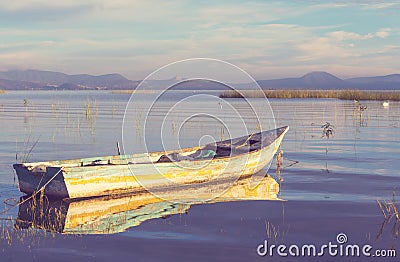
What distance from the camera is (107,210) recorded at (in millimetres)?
9172

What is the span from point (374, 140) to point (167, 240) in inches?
573

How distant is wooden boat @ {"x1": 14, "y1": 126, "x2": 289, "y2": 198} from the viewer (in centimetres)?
951

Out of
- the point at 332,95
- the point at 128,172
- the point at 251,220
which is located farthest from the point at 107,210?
the point at 332,95

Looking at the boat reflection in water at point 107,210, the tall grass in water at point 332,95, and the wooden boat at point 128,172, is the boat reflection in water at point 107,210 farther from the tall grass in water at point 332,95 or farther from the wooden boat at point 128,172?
the tall grass in water at point 332,95

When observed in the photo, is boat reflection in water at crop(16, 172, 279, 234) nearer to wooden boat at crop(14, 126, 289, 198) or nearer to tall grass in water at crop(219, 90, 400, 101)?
wooden boat at crop(14, 126, 289, 198)

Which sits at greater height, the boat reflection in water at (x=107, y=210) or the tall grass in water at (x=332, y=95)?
the tall grass in water at (x=332, y=95)

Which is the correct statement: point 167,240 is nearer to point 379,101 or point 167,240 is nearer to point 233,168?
point 233,168

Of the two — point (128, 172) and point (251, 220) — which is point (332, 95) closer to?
point (128, 172)

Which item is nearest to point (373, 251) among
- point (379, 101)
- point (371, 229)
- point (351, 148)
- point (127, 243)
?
point (371, 229)

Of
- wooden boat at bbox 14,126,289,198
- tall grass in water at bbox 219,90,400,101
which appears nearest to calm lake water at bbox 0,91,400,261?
wooden boat at bbox 14,126,289,198

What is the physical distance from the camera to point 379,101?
2007 inches

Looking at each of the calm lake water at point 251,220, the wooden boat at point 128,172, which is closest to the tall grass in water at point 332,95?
the calm lake water at point 251,220

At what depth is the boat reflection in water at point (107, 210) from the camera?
8195 mm

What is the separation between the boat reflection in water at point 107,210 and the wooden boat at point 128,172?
0.67 ft
